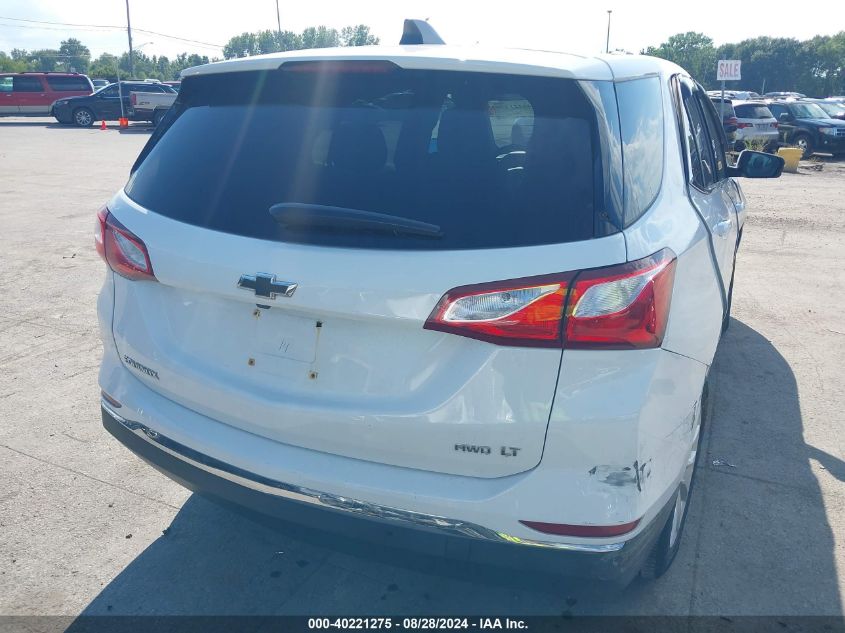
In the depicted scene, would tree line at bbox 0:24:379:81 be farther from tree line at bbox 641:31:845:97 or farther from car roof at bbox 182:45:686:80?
car roof at bbox 182:45:686:80

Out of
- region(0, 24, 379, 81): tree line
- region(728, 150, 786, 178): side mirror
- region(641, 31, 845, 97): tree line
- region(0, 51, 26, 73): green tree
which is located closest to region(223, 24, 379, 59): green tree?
region(0, 24, 379, 81): tree line

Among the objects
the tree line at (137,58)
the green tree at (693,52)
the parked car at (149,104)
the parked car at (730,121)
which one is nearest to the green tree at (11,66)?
the tree line at (137,58)

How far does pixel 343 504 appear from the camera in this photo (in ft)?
7.59

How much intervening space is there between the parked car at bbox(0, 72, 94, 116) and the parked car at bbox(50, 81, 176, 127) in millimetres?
4355

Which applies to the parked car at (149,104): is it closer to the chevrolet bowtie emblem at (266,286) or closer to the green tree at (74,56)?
the chevrolet bowtie emblem at (266,286)

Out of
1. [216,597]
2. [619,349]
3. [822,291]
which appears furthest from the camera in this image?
[822,291]

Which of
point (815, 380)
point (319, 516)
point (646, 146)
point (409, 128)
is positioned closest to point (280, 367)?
point (319, 516)

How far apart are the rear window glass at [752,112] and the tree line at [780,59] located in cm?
5987

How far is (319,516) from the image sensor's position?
2.37 metres

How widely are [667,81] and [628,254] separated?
1449 mm

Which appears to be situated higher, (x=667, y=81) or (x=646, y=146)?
(x=667, y=81)

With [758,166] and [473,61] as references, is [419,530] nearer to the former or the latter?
[473,61]

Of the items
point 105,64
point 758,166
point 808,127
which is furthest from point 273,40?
point 758,166

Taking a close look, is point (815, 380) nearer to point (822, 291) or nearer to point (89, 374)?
point (822, 291)
